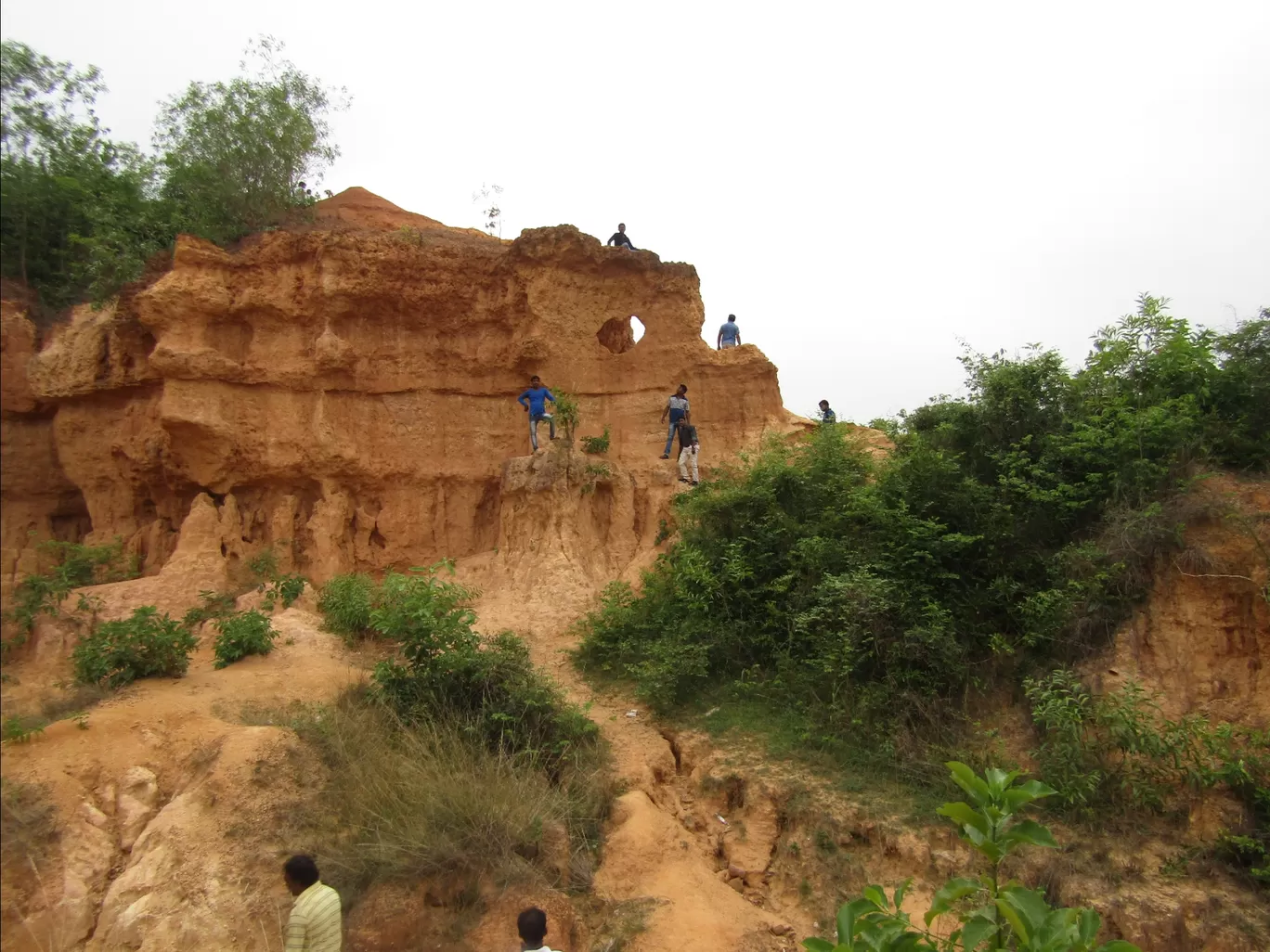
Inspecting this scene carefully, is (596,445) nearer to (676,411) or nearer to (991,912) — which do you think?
(676,411)

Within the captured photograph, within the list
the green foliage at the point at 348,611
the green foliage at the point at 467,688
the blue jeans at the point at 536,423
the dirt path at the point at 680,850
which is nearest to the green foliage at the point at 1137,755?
the dirt path at the point at 680,850

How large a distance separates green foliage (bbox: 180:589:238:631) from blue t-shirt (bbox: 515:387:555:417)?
198 inches

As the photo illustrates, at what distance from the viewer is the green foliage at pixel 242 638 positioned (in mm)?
8641

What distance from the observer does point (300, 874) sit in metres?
4.91

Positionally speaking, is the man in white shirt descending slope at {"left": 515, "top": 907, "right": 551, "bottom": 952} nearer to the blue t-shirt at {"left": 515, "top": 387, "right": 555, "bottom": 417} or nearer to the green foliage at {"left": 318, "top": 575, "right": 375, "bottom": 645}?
the green foliage at {"left": 318, "top": 575, "right": 375, "bottom": 645}

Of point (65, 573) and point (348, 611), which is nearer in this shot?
point (65, 573)

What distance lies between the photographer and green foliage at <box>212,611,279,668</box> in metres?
8.64

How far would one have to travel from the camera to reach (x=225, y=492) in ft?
42.3

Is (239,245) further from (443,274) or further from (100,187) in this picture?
(443,274)

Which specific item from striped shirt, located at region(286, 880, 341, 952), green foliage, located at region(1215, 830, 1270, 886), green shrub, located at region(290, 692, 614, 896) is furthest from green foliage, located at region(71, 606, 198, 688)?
green foliage, located at region(1215, 830, 1270, 886)

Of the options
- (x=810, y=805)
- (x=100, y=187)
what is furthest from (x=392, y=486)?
(x=810, y=805)

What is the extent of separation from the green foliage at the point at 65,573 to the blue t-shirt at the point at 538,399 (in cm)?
616

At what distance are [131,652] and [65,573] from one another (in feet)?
8.54

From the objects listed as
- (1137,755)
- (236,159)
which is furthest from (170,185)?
(1137,755)
